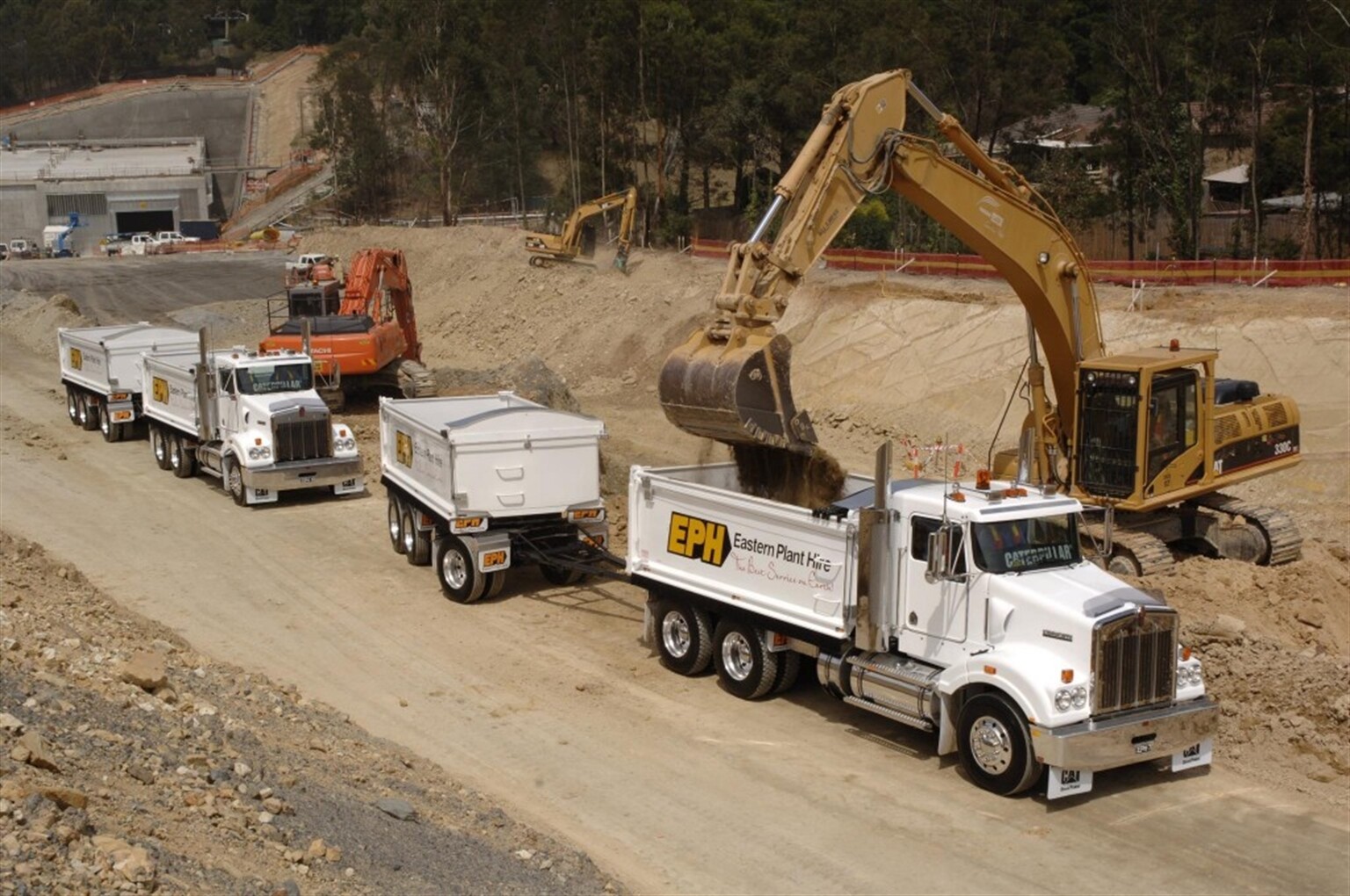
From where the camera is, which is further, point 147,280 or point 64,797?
point 147,280

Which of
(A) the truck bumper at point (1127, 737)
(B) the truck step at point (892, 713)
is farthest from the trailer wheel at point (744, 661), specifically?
(A) the truck bumper at point (1127, 737)

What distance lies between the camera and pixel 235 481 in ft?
86.2

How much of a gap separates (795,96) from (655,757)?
142ft

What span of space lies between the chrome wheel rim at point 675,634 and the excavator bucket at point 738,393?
2.36 metres

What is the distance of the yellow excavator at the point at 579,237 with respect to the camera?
50469 millimetres

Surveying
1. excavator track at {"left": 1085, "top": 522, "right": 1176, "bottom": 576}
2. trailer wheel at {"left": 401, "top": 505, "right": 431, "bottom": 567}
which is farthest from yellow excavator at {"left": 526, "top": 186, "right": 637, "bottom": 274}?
excavator track at {"left": 1085, "top": 522, "right": 1176, "bottom": 576}

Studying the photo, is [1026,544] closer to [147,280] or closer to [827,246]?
[827,246]

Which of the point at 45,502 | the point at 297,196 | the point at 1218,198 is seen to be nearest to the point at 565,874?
the point at 45,502

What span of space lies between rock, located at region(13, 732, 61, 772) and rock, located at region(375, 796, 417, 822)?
2.46 m

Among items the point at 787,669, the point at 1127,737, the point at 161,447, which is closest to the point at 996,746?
the point at 1127,737

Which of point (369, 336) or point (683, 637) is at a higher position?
point (369, 336)

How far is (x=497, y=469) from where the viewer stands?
1958 cm

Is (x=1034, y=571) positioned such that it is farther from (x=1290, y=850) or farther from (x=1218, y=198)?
(x=1218, y=198)

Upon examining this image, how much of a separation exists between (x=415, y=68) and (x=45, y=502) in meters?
56.2
